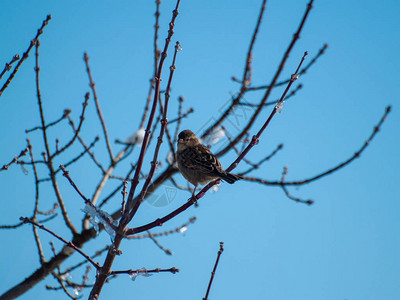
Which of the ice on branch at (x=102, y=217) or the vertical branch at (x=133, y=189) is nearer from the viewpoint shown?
the vertical branch at (x=133, y=189)

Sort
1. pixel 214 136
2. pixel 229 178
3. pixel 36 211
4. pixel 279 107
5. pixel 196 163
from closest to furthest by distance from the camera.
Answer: pixel 279 107 → pixel 229 178 → pixel 36 211 → pixel 196 163 → pixel 214 136

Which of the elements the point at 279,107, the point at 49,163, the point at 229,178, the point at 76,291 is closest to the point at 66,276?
the point at 76,291

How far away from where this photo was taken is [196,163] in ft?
15.5

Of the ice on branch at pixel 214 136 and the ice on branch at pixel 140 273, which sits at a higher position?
the ice on branch at pixel 214 136

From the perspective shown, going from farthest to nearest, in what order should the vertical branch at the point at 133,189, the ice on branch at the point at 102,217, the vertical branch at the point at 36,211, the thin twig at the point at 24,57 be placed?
the vertical branch at the point at 36,211 < the thin twig at the point at 24,57 < the ice on branch at the point at 102,217 < the vertical branch at the point at 133,189

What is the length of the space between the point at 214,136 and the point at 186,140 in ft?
1.26

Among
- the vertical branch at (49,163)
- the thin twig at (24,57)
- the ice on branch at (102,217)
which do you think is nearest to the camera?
the ice on branch at (102,217)

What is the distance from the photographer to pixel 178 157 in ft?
16.9

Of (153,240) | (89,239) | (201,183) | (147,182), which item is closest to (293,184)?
(201,183)

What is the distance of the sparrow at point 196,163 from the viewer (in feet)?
14.7

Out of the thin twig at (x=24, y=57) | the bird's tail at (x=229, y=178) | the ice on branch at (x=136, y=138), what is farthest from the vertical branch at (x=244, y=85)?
the thin twig at (x=24, y=57)

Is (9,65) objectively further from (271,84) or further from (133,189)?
(271,84)

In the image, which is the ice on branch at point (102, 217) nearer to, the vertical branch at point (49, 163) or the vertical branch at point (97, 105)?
the vertical branch at point (49, 163)

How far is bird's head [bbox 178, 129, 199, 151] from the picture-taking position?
5397 mm
